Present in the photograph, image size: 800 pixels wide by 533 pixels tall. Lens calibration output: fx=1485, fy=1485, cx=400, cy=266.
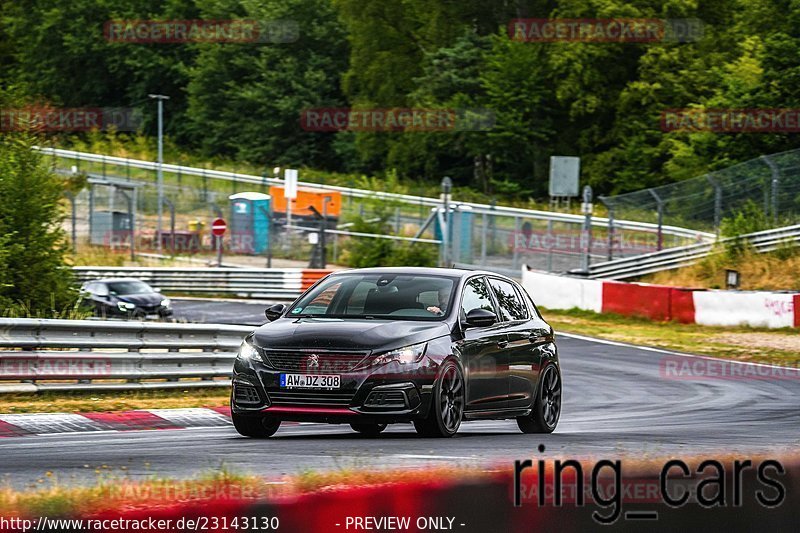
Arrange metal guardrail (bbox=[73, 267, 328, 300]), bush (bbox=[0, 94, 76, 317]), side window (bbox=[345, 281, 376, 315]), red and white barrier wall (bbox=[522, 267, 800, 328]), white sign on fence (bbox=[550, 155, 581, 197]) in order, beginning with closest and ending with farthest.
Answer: side window (bbox=[345, 281, 376, 315]) → bush (bbox=[0, 94, 76, 317]) → red and white barrier wall (bbox=[522, 267, 800, 328]) → metal guardrail (bbox=[73, 267, 328, 300]) → white sign on fence (bbox=[550, 155, 581, 197])

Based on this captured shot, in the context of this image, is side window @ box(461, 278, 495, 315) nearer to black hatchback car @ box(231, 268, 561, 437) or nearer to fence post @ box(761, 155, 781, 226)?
black hatchback car @ box(231, 268, 561, 437)

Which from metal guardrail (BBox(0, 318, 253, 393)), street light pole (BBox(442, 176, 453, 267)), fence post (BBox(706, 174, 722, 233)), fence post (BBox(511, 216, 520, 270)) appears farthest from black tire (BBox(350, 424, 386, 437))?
fence post (BBox(511, 216, 520, 270))

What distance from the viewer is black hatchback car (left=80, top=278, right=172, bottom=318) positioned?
3806 centimetres

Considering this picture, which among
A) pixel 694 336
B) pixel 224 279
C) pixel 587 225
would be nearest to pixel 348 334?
pixel 694 336

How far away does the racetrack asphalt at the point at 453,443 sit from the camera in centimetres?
902

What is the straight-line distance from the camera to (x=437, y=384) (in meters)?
11.3

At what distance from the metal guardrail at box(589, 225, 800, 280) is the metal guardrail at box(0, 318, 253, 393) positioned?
70.0 feet

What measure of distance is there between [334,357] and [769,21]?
185 feet

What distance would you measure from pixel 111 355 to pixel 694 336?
666 inches

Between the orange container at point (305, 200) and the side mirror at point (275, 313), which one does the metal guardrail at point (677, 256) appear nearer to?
the orange container at point (305, 200)

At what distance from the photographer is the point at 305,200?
5894 cm

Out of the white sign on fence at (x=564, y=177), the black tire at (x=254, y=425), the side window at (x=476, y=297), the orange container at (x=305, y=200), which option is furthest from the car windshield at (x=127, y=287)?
the black tire at (x=254, y=425)

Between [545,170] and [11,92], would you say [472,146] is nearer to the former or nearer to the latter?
[545,170]

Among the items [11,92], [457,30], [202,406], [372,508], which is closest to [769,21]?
[457,30]
